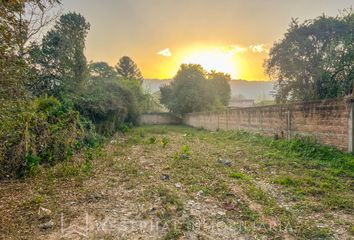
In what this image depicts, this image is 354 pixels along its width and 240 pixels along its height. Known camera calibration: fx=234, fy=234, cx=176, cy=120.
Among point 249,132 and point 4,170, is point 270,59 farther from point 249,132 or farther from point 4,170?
point 4,170

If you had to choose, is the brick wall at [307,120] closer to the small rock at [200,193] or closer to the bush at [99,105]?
the small rock at [200,193]

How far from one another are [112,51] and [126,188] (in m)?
9.04

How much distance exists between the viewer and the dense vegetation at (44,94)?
10.2 feet

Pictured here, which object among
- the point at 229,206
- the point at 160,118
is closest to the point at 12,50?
the point at 229,206

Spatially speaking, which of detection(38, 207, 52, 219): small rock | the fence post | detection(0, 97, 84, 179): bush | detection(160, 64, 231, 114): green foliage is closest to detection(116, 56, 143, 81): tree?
detection(160, 64, 231, 114): green foliage

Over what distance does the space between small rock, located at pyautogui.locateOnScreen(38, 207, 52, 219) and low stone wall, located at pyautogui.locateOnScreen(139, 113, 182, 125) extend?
25035 millimetres

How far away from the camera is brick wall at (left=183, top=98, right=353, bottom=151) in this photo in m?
5.49

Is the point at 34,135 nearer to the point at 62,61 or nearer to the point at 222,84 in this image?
the point at 62,61

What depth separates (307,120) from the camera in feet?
22.2

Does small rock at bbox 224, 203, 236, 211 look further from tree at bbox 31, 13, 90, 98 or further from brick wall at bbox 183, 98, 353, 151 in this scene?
tree at bbox 31, 13, 90, 98

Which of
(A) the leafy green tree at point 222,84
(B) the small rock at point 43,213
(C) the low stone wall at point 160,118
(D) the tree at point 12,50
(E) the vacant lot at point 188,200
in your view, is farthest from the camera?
(A) the leafy green tree at point 222,84

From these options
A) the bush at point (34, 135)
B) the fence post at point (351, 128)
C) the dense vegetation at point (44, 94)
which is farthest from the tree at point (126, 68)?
the fence post at point (351, 128)

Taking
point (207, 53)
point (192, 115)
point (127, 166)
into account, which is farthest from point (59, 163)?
point (192, 115)

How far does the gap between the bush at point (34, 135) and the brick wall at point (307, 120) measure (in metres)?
6.50
